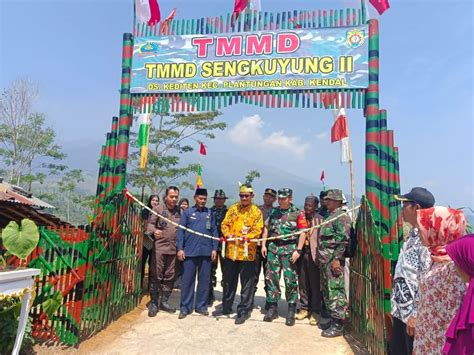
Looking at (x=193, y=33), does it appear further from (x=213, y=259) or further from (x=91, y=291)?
(x=91, y=291)

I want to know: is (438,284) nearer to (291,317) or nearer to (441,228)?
(441,228)

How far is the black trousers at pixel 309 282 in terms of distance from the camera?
5094 millimetres

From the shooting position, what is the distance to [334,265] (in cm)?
433

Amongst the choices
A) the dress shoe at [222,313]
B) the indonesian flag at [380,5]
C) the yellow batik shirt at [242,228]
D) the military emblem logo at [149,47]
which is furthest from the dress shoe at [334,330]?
the military emblem logo at [149,47]

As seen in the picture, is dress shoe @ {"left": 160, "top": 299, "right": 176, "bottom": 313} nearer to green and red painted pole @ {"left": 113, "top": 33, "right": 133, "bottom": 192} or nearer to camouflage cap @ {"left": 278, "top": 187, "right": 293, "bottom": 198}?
green and red painted pole @ {"left": 113, "top": 33, "right": 133, "bottom": 192}

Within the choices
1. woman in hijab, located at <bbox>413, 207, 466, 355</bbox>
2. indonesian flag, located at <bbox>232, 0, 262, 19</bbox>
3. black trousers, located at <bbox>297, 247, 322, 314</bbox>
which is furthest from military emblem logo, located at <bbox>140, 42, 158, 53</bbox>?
woman in hijab, located at <bbox>413, 207, 466, 355</bbox>

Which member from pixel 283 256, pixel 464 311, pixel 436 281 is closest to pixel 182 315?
pixel 283 256

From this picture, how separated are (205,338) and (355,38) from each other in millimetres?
4435

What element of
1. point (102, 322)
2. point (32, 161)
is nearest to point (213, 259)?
point (102, 322)

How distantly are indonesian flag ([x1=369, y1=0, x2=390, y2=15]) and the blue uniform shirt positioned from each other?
3.81 metres

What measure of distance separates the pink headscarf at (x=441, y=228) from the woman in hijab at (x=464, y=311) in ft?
1.19

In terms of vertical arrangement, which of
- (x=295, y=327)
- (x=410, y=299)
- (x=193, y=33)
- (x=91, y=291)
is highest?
(x=193, y=33)

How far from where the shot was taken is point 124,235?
513 centimetres

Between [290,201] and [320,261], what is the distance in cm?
98
